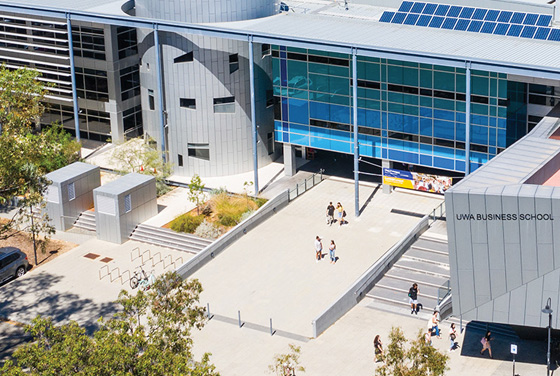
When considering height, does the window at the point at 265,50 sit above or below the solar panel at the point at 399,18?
below

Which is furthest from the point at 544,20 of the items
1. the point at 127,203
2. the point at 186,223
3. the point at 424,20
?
the point at 127,203

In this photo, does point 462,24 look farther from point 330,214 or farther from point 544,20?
point 330,214

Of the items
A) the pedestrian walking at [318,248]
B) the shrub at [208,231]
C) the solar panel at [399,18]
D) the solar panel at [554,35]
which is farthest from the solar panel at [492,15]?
the shrub at [208,231]

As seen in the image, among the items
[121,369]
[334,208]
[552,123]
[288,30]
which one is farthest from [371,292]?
[121,369]

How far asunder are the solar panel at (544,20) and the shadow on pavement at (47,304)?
89.6ft

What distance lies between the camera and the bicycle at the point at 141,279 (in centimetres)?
5325

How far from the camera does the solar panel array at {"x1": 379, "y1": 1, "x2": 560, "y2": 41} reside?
58.5 meters

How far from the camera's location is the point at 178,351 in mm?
36094

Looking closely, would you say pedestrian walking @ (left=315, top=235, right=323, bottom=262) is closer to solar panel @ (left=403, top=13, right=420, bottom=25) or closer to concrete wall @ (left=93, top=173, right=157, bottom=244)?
concrete wall @ (left=93, top=173, right=157, bottom=244)

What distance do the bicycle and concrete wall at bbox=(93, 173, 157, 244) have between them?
4816 millimetres

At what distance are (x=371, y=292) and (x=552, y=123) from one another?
12.5 m

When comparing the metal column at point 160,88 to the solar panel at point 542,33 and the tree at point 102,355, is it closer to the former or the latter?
the solar panel at point 542,33

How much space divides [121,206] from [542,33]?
2465 centimetres

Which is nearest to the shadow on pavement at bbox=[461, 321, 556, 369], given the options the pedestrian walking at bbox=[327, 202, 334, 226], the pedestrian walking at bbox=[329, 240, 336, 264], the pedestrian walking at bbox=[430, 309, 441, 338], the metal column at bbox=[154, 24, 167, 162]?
the pedestrian walking at bbox=[430, 309, 441, 338]
